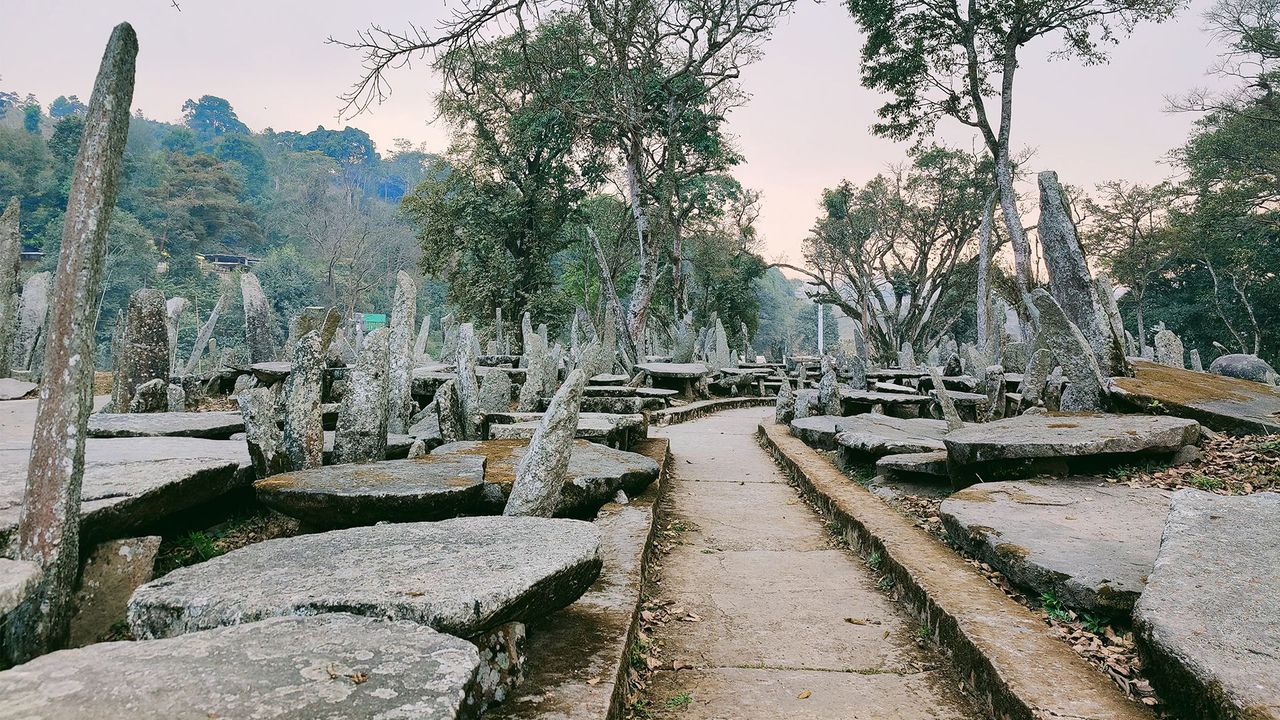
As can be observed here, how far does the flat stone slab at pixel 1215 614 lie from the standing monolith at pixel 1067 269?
13.7 feet

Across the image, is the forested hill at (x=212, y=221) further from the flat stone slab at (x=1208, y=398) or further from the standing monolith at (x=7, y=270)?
the flat stone slab at (x=1208, y=398)

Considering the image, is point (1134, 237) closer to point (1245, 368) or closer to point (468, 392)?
point (1245, 368)

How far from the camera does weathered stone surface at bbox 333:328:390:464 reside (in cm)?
410

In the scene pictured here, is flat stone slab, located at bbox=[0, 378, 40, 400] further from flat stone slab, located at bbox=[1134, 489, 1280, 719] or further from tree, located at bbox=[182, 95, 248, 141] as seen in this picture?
tree, located at bbox=[182, 95, 248, 141]

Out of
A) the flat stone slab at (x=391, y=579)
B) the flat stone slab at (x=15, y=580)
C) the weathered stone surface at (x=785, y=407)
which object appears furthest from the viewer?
the weathered stone surface at (x=785, y=407)

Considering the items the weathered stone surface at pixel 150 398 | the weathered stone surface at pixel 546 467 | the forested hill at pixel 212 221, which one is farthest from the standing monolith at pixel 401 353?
the forested hill at pixel 212 221

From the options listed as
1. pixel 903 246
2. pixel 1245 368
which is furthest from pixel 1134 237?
pixel 1245 368

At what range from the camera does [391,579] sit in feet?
6.97

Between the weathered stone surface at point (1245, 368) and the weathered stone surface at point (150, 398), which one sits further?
the weathered stone surface at point (1245, 368)

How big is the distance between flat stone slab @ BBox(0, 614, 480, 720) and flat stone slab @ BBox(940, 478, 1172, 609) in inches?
86.5

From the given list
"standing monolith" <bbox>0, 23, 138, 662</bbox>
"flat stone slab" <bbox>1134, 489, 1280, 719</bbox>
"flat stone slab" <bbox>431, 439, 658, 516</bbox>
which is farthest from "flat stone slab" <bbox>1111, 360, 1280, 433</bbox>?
"standing monolith" <bbox>0, 23, 138, 662</bbox>

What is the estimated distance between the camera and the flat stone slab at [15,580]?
5.90 ft

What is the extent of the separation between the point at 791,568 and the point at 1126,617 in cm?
168

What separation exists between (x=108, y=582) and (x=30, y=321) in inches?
430
